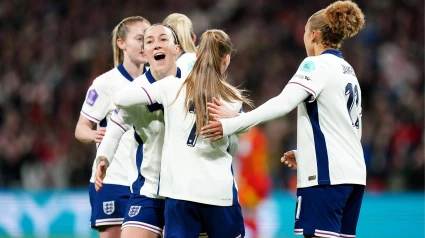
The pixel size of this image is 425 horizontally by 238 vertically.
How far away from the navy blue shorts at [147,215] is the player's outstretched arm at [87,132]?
0.95m

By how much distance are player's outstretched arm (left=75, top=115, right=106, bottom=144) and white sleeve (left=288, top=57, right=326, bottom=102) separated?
1.74 m

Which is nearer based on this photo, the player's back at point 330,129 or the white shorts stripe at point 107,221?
the player's back at point 330,129

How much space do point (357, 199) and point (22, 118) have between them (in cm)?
996

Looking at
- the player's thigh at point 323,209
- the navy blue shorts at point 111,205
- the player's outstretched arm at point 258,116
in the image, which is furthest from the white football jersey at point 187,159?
the navy blue shorts at point 111,205

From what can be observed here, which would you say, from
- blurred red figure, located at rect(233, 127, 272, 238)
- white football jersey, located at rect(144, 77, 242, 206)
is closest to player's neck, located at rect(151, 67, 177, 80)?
white football jersey, located at rect(144, 77, 242, 206)

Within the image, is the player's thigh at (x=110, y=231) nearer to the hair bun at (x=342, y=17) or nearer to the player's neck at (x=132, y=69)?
the player's neck at (x=132, y=69)

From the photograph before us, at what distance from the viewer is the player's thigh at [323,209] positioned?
4766mm

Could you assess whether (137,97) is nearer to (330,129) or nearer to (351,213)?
(330,129)

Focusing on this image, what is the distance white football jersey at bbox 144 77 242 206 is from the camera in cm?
464

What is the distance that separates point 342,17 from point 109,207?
7.53 feet

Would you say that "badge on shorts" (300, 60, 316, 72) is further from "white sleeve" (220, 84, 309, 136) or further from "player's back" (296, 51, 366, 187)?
"white sleeve" (220, 84, 309, 136)

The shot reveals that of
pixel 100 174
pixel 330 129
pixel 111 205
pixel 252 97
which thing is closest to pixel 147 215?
pixel 100 174

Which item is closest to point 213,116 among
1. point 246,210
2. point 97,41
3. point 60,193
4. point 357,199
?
point 357,199

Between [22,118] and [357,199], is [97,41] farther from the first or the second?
[357,199]
